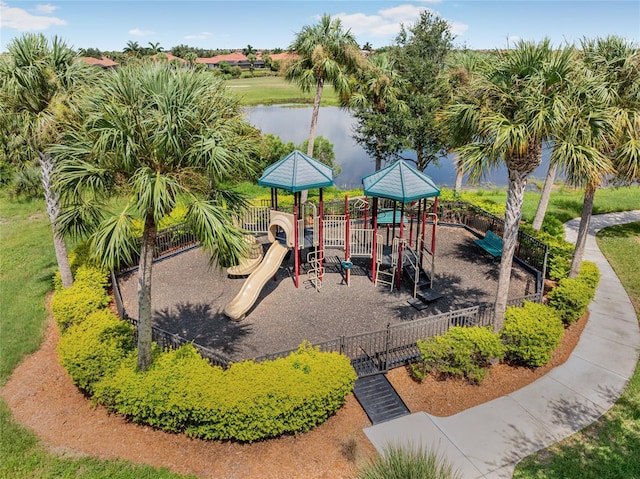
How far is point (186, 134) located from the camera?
750 cm

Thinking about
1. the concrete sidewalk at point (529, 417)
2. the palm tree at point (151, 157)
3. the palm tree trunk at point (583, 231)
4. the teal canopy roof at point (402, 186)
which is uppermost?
the palm tree at point (151, 157)

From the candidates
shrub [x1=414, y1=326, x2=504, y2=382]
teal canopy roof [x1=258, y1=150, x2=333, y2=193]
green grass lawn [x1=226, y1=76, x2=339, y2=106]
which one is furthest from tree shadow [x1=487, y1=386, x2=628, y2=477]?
green grass lawn [x1=226, y1=76, x2=339, y2=106]

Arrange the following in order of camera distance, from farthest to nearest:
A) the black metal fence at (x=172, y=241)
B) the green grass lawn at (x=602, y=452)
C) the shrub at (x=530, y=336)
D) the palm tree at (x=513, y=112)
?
the black metal fence at (x=172, y=241), the shrub at (x=530, y=336), the palm tree at (x=513, y=112), the green grass lawn at (x=602, y=452)

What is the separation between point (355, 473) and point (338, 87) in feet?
53.9

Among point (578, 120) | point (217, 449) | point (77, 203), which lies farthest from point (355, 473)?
point (578, 120)

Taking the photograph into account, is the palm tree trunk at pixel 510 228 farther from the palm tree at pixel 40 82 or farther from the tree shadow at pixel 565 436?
the palm tree at pixel 40 82

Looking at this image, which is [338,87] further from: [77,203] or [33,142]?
[77,203]

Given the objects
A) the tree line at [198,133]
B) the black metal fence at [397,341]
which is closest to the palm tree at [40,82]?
the tree line at [198,133]

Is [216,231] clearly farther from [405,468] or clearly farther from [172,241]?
[172,241]

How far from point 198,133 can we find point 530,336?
8449 millimetres

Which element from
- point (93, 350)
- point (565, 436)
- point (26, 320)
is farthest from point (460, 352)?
point (26, 320)

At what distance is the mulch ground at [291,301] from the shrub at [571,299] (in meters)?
1.88

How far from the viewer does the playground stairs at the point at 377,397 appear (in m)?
9.02

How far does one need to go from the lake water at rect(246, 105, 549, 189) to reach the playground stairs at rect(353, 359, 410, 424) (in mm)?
20971
